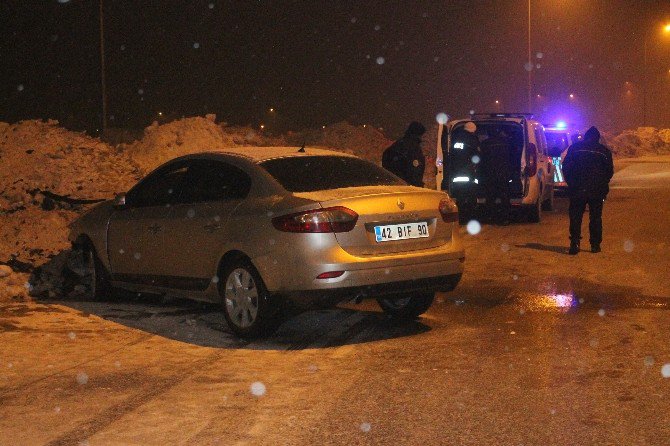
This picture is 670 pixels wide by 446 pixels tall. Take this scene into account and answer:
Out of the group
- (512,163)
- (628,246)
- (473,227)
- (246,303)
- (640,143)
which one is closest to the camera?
(246,303)

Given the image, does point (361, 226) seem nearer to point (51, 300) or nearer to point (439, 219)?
point (439, 219)

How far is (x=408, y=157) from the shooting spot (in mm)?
13312

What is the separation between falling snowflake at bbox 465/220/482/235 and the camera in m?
16.3

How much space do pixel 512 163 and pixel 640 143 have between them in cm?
4513

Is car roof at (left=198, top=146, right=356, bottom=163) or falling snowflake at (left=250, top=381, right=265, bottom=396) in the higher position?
car roof at (left=198, top=146, right=356, bottom=163)

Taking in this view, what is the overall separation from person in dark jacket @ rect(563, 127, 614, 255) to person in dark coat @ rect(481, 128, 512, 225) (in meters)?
3.20

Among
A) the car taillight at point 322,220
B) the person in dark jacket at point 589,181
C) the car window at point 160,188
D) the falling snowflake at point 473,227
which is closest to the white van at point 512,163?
the falling snowflake at point 473,227

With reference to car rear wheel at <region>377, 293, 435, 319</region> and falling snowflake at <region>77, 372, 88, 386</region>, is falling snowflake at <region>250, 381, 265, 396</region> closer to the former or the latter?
falling snowflake at <region>77, 372, 88, 386</region>

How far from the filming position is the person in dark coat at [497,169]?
55.0ft

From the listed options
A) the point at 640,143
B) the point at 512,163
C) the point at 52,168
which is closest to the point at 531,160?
the point at 512,163

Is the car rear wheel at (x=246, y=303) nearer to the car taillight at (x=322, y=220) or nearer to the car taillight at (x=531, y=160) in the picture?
the car taillight at (x=322, y=220)

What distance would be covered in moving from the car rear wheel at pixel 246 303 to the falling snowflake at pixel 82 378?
157cm

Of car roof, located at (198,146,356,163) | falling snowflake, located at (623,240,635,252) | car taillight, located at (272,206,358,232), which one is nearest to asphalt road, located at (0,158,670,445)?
car taillight, located at (272,206,358,232)

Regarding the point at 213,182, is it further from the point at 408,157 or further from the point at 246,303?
the point at 408,157
